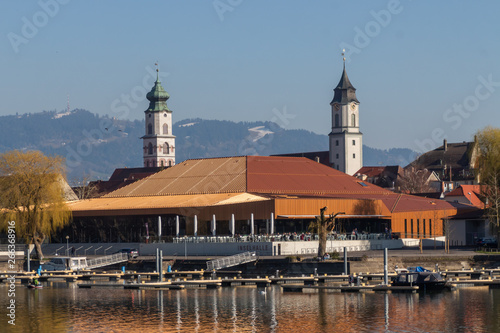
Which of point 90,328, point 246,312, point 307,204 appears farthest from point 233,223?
point 90,328

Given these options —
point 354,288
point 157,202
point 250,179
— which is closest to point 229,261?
point 354,288

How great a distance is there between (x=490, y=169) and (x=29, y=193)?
44885 millimetres

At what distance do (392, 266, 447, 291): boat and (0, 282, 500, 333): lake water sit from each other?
157cm

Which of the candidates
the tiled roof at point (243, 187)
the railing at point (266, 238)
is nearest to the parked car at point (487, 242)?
the railing at point (266, 238)

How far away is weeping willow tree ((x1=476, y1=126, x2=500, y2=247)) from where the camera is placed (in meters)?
99.7

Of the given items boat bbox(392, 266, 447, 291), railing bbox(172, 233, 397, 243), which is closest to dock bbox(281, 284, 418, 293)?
boat bbox(392, 266, 447, 291)

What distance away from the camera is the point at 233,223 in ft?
334

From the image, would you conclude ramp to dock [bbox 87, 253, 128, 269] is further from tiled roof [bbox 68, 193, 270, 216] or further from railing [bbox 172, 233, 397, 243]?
tiled roof [bbox 68, 193, 270, 216]

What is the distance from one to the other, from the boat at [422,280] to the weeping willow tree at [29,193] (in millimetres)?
40541

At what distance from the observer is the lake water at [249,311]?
2304 inches

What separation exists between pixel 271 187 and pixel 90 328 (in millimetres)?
57729

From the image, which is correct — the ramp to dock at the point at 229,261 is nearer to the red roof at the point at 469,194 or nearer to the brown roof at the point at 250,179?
the brown roof at the point at 250,179

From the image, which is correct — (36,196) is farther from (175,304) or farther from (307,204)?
(175,304)

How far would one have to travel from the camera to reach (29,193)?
10288 centimetres
